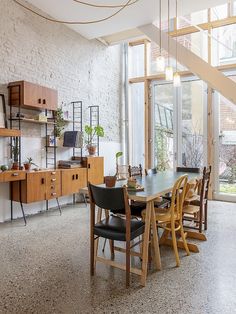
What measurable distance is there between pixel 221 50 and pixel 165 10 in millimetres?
1828

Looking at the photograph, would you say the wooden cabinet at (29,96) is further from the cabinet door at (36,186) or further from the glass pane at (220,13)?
the glass pane at (220,13)

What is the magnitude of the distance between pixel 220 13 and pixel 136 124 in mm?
3311

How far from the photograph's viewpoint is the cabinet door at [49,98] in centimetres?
465

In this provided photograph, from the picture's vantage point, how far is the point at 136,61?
7406 millimetres

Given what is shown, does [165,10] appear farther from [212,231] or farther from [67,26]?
[212,231]

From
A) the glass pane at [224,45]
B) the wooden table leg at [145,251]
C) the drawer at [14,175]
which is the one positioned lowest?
the wooden table leg at [145,251]

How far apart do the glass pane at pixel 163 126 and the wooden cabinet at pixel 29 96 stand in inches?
125

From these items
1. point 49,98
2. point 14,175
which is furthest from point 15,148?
point 49,98

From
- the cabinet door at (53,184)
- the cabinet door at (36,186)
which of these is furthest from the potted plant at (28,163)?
the cabinet door at (53,184)

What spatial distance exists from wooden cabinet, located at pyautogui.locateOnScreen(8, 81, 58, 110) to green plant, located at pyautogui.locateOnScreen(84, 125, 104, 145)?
120 centimetres

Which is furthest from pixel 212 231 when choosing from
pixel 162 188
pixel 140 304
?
pixel 140 304

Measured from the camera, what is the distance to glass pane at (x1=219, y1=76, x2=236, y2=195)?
6004 mm

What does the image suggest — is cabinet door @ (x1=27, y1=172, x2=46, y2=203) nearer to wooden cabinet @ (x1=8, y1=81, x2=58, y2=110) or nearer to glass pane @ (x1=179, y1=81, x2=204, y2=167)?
wooden cabinet @ (x1=8, y1=81, x2=58, y2=110)

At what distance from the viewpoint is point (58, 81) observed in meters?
5.36
